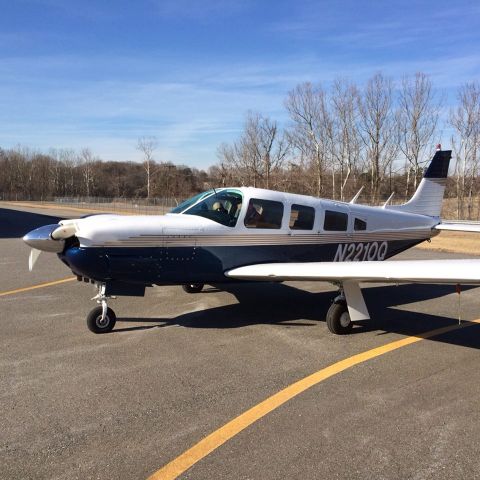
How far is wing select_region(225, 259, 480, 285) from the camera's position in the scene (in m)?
4.98

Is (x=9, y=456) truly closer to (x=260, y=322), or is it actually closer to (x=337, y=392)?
(x=337, y=392)

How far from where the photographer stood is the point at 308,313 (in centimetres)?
732

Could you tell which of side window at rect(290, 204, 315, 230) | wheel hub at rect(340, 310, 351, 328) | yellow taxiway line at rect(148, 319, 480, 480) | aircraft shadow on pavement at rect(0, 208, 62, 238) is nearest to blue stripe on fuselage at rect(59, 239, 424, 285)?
side window at rect(290, 204, 315, 230)

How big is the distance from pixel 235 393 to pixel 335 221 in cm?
428

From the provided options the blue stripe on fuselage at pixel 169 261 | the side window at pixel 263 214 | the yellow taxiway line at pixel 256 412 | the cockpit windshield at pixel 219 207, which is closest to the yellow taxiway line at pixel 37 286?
the blue stripe on fuselage at pixel 169 261

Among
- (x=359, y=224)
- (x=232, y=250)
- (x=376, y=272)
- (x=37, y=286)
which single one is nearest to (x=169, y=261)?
(x=232, y=250)

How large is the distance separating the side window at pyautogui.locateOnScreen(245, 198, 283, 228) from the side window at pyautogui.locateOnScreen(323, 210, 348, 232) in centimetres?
99

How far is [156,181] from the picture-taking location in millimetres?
98938

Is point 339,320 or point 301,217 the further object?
point 301,217

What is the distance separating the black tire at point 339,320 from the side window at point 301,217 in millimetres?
1575

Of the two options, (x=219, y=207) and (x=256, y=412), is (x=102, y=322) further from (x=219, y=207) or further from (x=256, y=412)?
(x=256, y=412)

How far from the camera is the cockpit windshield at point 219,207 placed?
677cm

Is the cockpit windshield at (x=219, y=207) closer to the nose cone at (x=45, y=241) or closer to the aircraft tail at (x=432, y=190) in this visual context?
the nose cone at (x=45, y=241)

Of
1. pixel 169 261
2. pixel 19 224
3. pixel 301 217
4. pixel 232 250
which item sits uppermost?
pixel 301 217
